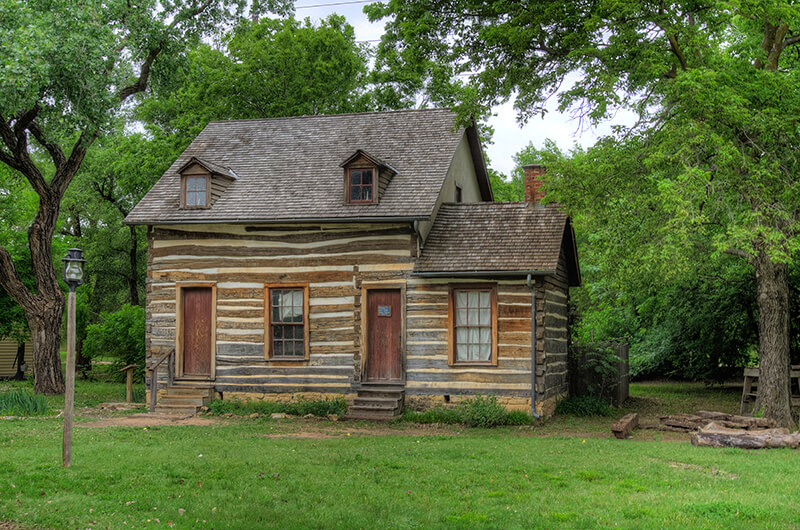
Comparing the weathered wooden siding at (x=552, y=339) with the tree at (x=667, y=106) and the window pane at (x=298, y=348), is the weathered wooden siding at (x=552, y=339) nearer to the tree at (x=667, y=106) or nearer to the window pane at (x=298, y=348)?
the tree at (x=667, y=106)

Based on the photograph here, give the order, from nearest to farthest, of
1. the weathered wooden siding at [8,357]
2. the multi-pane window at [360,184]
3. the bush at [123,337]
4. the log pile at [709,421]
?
the log pile at [709,421], the multi-pane window at [360,184], the bush at [123,337], the weathered wooden siding at [8,357]

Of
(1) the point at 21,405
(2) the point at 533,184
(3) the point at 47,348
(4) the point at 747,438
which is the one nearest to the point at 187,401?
(1) the point at 21,405

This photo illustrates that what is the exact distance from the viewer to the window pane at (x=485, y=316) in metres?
15.8

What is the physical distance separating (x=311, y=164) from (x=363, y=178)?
216cm

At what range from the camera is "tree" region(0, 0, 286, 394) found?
16391 millimetres

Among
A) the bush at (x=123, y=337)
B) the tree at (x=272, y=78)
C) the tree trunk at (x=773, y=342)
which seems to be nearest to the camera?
the tree trunk at (x=773, y=342)

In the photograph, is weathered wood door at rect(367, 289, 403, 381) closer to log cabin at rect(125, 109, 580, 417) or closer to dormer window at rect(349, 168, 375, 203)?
log cabin at rect(125, 109, 580, 417)

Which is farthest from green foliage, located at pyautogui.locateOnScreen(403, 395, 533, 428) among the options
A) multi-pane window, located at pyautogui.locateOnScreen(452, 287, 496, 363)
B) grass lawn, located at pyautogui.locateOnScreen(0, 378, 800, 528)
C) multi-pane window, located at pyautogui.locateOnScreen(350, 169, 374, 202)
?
multi-pane window, located at pyautogui.locateOnScreen(350, 169, 374, 202)

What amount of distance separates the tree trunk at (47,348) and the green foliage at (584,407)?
13129 millimetres

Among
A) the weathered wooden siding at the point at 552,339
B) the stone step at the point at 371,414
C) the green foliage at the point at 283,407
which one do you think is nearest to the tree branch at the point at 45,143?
the green foliage at the point at 283,407

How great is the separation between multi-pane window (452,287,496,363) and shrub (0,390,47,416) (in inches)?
344

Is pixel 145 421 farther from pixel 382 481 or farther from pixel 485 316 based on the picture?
pixel 382 481

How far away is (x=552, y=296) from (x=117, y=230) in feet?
77.2

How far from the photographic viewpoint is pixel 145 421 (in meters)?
15.2
